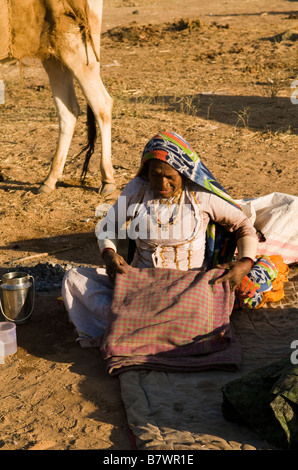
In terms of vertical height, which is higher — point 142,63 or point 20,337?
point 20,337

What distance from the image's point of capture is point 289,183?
6359mm

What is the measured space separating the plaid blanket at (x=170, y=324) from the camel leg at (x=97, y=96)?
2.91m

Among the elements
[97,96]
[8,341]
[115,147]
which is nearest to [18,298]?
[8,341]

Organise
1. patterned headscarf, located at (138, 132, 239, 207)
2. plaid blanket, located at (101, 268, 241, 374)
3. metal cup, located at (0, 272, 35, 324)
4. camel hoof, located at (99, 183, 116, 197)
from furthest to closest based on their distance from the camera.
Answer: camel hoof, located at (99, 183, 116, 197) → metal cup, located at (0, 272, 35, 324) → patterned headscarf, located at (138, 132, 239, 207) → plaid blanket, located at (101, 268, 241, 374)

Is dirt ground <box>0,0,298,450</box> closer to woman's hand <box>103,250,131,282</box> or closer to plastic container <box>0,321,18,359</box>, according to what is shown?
plastic container <box>0,321,18,359</box>

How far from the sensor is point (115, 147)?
296 inches

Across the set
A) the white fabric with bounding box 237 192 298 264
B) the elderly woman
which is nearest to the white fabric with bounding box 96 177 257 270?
the elderly woman

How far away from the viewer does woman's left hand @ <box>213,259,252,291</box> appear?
368 centimetres

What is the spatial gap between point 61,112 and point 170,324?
3.55m

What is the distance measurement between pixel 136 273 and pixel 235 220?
664 millimetres

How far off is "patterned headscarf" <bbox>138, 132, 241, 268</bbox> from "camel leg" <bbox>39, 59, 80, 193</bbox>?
281cm
